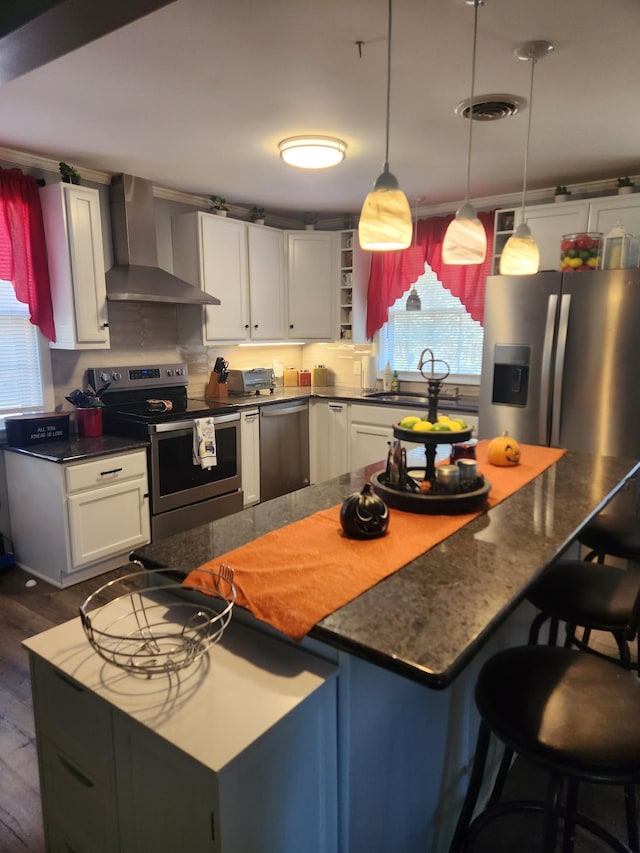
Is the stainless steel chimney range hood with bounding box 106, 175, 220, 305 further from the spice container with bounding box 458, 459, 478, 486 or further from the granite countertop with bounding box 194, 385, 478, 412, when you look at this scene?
the spice container with bounding box 458, 459, 478, 486

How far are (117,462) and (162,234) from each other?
73.6 inches

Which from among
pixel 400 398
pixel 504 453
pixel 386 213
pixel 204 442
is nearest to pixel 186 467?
pixel 204 442

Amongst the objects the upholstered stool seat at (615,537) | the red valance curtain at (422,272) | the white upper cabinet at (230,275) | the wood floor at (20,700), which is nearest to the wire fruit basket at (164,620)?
the wood floor at (20,700)

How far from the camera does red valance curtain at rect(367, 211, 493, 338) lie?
4355 millimetres

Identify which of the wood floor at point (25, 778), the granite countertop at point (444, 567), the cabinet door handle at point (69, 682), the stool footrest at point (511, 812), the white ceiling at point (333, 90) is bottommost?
the wood floor at point (25, 778)

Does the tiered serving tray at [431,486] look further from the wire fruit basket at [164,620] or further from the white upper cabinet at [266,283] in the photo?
the white upper cabinet at [266,283]

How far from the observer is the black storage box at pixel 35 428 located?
3238 mm

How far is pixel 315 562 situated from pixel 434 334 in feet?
12.3

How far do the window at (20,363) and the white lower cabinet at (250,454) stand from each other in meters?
1.30

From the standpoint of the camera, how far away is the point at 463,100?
2.51 m

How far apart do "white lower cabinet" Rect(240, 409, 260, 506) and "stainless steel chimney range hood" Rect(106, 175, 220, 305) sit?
0.93 metres

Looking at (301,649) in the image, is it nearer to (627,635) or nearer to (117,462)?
(627,635)

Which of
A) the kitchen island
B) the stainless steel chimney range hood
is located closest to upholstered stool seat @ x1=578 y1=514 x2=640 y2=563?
the kitchen island

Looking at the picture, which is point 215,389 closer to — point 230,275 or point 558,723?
point 230,275
